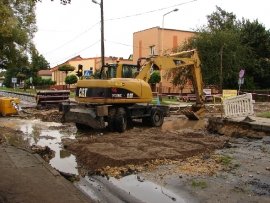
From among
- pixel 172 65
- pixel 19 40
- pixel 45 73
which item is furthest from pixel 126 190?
pixel 45 73

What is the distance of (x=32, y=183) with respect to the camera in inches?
303

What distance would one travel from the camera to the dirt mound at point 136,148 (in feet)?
35.2

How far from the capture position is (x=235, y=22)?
57.5 meters

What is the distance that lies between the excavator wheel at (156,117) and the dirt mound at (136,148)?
3114mm

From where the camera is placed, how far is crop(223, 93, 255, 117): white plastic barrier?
18139 millimetres

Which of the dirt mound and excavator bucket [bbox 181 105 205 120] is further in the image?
excavator bucket [bbox 181 105 205 120]

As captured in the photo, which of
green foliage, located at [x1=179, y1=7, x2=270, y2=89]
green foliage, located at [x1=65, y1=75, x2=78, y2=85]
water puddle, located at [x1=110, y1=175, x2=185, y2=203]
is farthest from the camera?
green foliage, located at [x1=65, y1=75, x2=78, y2=85]

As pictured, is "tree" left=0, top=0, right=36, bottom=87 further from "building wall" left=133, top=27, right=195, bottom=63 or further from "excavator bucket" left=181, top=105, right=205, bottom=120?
"excavator bucket" left=181, top=105, right=205, bottom=120

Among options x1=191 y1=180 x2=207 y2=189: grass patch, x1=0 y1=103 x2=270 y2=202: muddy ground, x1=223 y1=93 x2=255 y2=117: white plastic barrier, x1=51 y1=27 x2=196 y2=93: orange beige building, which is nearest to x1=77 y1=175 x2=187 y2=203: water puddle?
x1=0 y1=103 x2=270 y2=202: muddy ground

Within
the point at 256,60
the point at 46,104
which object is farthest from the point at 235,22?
the point at 46,104

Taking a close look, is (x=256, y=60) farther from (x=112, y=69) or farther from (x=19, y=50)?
(x=112, y=69)

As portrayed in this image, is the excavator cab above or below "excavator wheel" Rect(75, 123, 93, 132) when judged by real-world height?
above

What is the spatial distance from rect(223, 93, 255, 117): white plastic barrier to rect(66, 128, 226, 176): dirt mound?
3.59m

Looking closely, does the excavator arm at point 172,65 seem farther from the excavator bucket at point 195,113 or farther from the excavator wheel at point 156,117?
the excavator wheel at point 156,117
